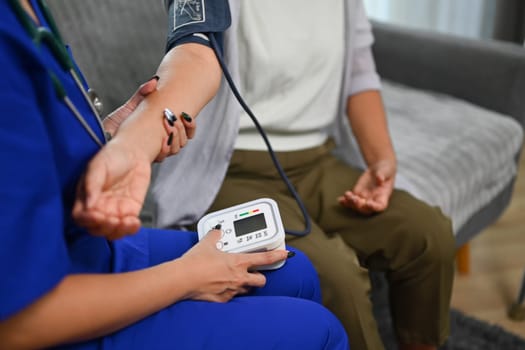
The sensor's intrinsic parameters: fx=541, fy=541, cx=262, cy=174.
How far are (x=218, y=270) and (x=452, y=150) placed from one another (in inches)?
35.5

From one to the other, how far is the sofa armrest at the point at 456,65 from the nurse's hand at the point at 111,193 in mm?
1247

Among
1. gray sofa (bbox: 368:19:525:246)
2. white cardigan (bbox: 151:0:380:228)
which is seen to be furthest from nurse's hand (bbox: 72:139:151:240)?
gray sofa (bbox: 368:19:525:246)

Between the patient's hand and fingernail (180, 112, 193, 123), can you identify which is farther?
the patient's hand

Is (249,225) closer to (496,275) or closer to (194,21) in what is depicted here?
(194,21)

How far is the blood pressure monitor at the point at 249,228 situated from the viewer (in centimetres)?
75

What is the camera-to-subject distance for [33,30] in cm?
50

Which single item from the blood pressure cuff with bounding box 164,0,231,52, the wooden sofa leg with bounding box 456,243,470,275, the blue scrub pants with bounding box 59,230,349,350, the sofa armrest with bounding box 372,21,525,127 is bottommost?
the wooden sofa leg with bounding box 456,243,470,275

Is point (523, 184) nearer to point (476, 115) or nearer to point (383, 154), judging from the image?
point (476, 115)

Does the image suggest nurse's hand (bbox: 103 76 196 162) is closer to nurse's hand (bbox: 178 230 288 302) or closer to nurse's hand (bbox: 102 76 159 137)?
nurse's hand (bbox: 102 76 159 137)

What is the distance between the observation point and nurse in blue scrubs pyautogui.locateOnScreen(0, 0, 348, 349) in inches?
18.1

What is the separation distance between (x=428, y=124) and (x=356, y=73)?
41 cm

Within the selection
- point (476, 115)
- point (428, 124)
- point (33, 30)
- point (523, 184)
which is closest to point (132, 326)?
point (33, 30)

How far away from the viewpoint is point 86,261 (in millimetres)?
604

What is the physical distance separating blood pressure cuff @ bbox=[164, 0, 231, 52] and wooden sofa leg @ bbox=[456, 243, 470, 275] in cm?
106
